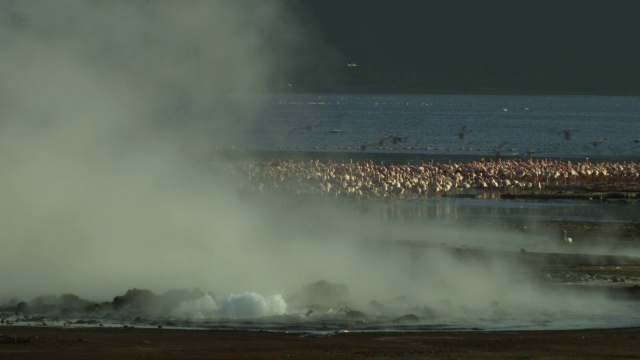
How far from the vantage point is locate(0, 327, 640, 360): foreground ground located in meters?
17.0

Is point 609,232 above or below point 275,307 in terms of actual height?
above

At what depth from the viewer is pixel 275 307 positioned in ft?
69.9

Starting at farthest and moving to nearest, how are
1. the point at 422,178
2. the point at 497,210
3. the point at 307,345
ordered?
1. the point at 422,178
2. the point at 497,210
3. the point at 307,345

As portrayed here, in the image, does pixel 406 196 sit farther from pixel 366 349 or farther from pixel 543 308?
pixel 366 349

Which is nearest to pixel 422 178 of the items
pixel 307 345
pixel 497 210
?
pixel 497 210

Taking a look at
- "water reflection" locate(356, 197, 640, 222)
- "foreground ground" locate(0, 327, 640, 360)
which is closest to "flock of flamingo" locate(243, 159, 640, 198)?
"water reflection" locate(356, 197, 640, 222)

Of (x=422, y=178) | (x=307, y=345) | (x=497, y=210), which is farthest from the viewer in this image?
(x=422, y=178)

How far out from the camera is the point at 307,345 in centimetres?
1792

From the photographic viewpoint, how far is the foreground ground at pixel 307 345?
17047mm

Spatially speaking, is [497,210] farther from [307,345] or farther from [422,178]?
[307,345]

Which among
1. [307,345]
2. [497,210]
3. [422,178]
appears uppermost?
[422,178]

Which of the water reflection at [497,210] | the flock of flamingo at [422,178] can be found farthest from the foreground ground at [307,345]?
the flock of flamingo at [422,178]

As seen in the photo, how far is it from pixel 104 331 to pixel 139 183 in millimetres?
11666

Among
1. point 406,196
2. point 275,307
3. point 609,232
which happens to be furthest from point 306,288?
point 406,196
